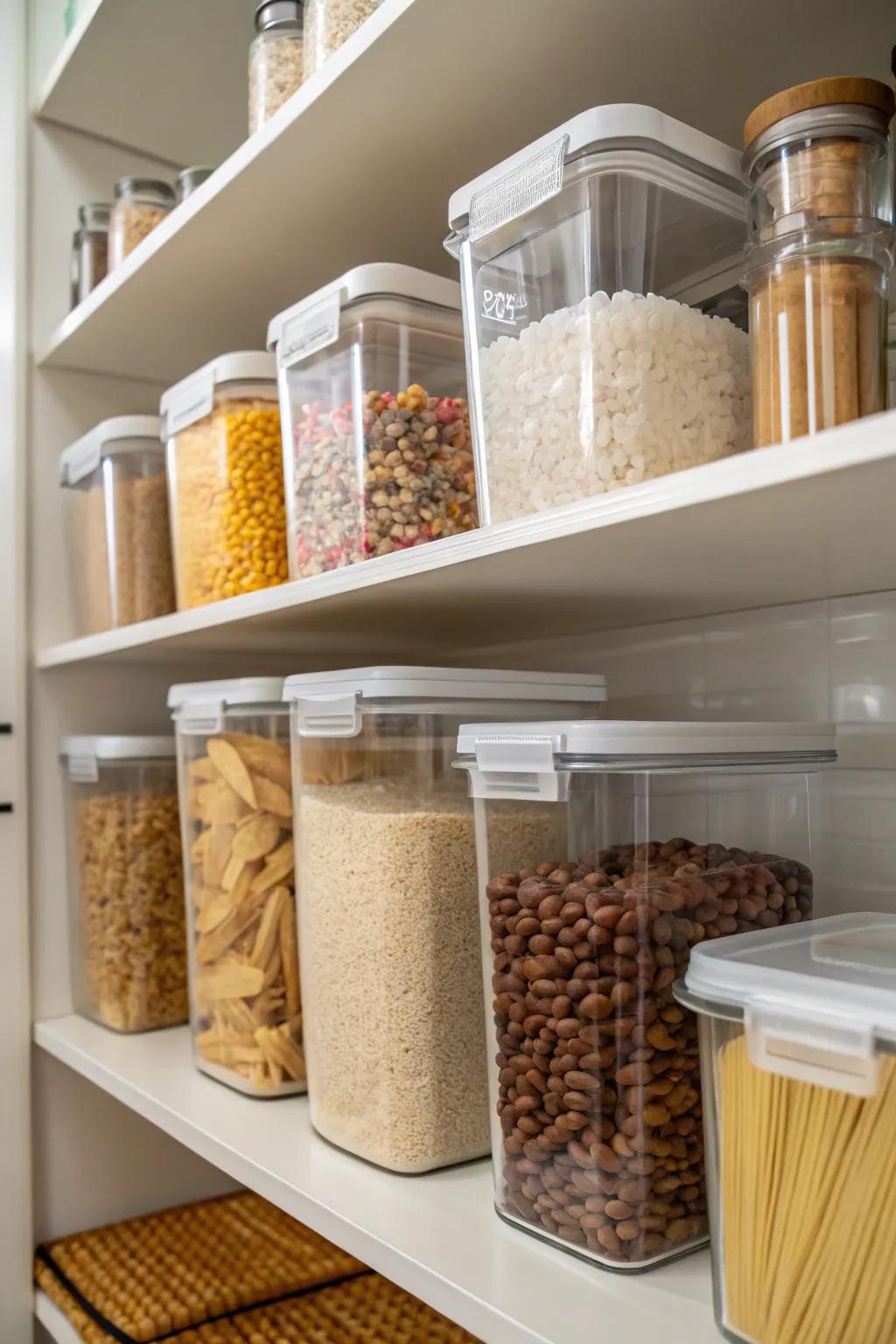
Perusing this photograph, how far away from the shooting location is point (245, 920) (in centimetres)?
109

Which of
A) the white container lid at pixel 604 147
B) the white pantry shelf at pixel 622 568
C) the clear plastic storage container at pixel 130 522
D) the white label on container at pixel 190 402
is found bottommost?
the white pantry shelf at pixel 622 568

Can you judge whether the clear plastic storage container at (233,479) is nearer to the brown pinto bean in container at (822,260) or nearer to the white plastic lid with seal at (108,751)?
the white plastic lid with seal at (108,751)

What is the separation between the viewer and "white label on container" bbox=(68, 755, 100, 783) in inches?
52.8

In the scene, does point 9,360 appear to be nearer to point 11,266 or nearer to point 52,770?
point 11,266

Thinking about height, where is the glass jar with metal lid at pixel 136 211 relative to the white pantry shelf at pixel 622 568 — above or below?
above

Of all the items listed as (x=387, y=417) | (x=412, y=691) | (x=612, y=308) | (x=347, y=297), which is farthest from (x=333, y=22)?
(x=412, y=691)

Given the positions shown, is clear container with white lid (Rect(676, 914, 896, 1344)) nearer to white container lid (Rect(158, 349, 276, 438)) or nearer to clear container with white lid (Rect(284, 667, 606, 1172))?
clear container with white lid (Rect(284, 667, 606, 1172))

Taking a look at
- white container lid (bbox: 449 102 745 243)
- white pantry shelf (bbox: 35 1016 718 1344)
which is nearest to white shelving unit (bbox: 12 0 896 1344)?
white pantry shelf (bbox: 35 1016 718 1344)

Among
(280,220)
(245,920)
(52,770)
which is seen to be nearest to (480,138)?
(280,220)

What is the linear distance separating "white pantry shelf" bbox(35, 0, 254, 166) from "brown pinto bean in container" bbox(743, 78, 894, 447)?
95 centimetres

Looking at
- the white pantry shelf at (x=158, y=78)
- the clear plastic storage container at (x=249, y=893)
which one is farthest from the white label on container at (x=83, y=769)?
the white pantry shelf at (x=158, y=78)

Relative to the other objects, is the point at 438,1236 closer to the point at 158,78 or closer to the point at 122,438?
the point at 122,438

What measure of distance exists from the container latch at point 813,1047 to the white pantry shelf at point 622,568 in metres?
0.26

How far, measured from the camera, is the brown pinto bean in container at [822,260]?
56 cm
